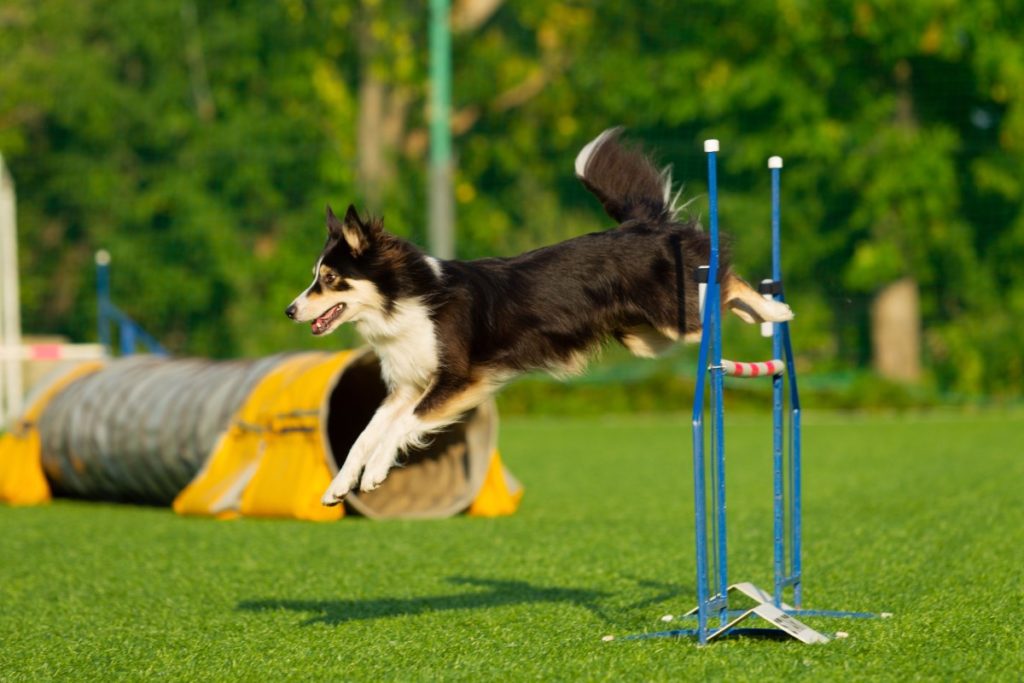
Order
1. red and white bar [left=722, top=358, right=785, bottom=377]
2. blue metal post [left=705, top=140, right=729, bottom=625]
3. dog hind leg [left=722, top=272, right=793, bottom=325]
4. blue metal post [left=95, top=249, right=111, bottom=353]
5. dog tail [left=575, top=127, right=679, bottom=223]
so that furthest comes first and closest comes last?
blue metal post [left=95, top=249, right=111, bottom=353], dog tail [left=575, top=127, right=679, bottom=223], dog hind leg [left=722, top=272, right=793, bottom=325], red and white bar [left=722, top=358, right=785, bottom=377], blue metal post [left=705, top=140, right=729, bottom=625]

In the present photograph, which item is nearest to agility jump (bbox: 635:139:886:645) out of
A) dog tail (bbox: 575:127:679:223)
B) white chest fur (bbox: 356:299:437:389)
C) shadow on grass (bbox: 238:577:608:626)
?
dog tail (bbox: 575:127:679:223)

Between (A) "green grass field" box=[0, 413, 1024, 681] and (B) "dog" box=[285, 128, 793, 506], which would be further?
(B) "dog" box=[285, 128, 793, 506]

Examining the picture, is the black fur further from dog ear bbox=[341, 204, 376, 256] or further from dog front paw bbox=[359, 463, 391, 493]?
dog front paw bbox=[359, 463, 391, 493]

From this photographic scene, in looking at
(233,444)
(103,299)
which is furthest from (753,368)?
(103,299)

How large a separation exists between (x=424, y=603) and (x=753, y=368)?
1.77 meters

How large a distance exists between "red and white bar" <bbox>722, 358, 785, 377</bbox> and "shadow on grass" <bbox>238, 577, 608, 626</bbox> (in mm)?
1157

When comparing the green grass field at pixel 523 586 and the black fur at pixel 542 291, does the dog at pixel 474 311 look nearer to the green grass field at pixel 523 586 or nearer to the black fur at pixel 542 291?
the black fur at pixel 542 291

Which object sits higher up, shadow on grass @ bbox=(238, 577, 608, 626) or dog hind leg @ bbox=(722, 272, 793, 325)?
dog hind leg @ bbox=(722, 272, 793, 325)

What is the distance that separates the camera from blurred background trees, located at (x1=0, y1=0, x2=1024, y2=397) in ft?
61.7

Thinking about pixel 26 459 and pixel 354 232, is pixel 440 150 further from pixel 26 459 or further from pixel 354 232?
pixel 354 232

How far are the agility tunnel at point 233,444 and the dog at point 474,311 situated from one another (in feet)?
9.71

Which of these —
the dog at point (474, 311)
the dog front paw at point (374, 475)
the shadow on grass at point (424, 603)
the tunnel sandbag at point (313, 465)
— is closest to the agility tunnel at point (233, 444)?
the tunnel sandbag at point (313, 465)

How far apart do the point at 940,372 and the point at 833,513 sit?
10737 millimetres

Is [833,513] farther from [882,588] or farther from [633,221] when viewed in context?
[633,221]
